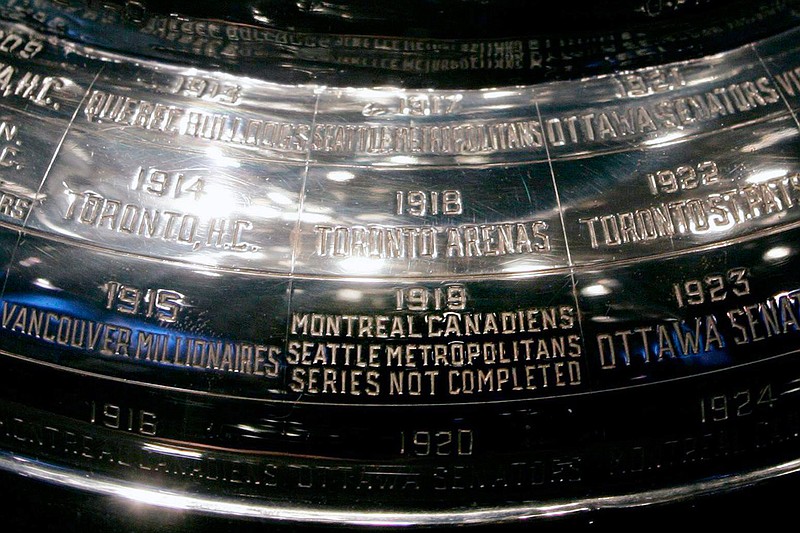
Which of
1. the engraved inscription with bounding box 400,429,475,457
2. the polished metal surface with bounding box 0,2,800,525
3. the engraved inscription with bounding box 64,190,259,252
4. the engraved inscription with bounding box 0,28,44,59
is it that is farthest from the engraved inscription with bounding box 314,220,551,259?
the engraved inscription with bounding box 0,28,44,59

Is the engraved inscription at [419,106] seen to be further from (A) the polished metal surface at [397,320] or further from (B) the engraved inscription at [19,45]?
(B) the engraved inscription at [19,45]

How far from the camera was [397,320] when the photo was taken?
44.0 inches

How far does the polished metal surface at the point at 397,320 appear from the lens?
112cm

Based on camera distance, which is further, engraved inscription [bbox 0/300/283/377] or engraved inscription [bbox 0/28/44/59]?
engraved inscription [bbox 0/28/44/59]

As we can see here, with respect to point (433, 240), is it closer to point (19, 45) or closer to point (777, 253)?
point (777, 253)

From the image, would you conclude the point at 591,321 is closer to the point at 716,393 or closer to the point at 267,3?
the point at 716,393

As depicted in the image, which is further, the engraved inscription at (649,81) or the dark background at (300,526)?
the engraved inscription at (649,81)

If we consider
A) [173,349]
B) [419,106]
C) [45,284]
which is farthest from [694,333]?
[45,284]

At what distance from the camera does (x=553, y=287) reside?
1129 millimetres

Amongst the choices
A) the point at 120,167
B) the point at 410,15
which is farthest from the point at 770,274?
the point at 120,167

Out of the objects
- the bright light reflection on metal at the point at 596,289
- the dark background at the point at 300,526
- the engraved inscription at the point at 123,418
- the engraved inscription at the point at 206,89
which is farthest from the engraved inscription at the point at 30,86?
the bright light reflection on metal at the point at 596,289

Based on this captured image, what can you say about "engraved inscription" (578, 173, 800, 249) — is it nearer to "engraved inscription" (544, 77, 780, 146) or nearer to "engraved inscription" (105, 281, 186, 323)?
"engraved inscription" (544, 77, 780, 146)

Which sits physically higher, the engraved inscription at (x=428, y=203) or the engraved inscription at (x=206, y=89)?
the engraved inscription at (x=206, y=89)

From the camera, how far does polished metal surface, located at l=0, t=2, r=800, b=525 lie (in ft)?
3.66
